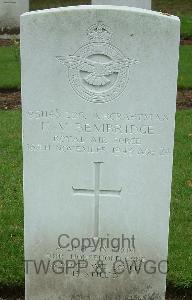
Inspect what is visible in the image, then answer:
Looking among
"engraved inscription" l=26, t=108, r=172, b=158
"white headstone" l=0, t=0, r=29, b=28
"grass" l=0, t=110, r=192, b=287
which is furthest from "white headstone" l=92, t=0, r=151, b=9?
"engraved inscription" l=26, t=108, r=172, b=158

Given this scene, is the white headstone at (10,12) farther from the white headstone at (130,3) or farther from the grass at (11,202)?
the grass at (11,202)

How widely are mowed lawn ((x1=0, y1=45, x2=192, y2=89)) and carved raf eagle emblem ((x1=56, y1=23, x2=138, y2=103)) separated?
6.93 m

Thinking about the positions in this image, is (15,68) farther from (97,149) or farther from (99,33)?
(99,33)

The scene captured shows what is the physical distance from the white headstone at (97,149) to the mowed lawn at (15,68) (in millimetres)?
6769

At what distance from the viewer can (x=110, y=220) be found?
425 centimetres

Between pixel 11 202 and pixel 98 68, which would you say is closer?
pixel 98 68

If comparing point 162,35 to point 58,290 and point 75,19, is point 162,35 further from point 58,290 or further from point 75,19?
point 58,290

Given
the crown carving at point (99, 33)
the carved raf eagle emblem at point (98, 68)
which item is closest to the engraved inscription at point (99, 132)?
the carved raf eagle emblem at point (98, 68)

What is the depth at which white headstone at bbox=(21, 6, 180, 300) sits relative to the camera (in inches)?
152

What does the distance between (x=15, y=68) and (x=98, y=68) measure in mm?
8306

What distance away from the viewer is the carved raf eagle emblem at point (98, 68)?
387 cm

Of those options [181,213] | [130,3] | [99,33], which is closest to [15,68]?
[130,3]

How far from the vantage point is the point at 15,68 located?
39.4ft

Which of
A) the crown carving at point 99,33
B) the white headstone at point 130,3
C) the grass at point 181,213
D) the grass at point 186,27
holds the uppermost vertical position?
the white headstone at point 130,3
